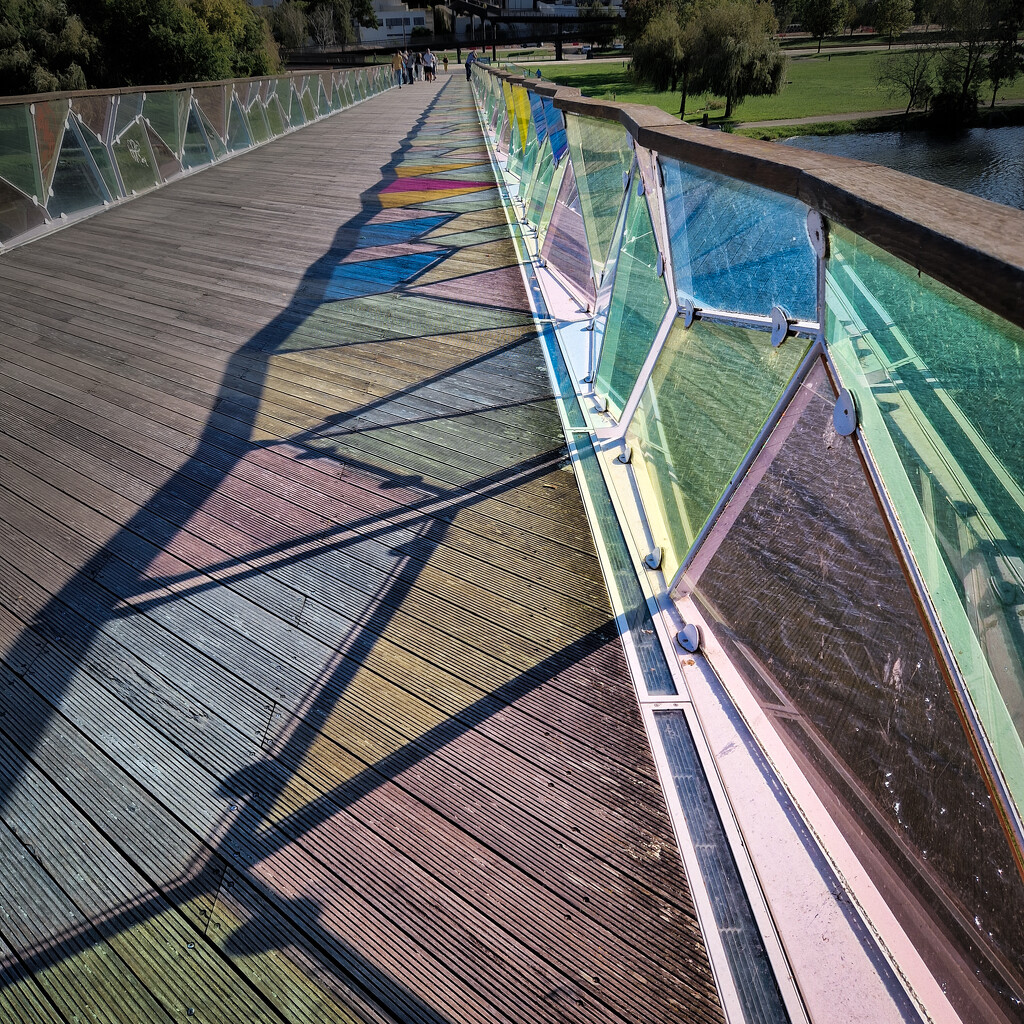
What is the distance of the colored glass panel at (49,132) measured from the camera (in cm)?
711

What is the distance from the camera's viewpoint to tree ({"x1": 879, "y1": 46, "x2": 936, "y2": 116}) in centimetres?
2888

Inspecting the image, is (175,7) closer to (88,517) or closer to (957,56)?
(957,56)

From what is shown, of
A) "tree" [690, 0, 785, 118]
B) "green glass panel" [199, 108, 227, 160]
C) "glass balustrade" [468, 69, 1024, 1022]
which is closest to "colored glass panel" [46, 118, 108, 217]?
"green glass panel" [199, 108, 227, 160]

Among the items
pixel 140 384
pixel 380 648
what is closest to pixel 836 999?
pixel 380 648

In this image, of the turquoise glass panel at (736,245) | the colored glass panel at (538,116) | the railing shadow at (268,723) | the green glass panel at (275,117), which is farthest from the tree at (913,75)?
the railing shadow at (268,723)

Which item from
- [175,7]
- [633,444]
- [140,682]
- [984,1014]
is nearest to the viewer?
[984,1014]

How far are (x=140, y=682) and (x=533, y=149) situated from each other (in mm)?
6481

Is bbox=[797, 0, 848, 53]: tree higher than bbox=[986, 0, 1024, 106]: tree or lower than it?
higher

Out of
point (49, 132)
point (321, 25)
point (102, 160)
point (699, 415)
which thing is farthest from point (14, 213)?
point (321, 25)

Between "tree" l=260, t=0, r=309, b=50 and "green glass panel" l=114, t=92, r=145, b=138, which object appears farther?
"tree" l=260, t=0, r=309, b=50

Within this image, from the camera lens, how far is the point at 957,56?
2769cm

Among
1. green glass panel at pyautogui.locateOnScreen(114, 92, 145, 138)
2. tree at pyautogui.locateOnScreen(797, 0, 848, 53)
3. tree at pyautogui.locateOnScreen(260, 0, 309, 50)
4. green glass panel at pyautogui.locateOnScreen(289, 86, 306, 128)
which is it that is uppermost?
tree at pyautogui.locateOnScreen(260, 0, 309, 50)

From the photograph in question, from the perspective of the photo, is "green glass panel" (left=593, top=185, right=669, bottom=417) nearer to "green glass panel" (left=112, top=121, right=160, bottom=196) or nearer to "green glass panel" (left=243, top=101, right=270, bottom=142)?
"green glass panel" (left=112, top=121, right=160, bottom=196)

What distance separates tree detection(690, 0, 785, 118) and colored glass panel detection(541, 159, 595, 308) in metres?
42.2
